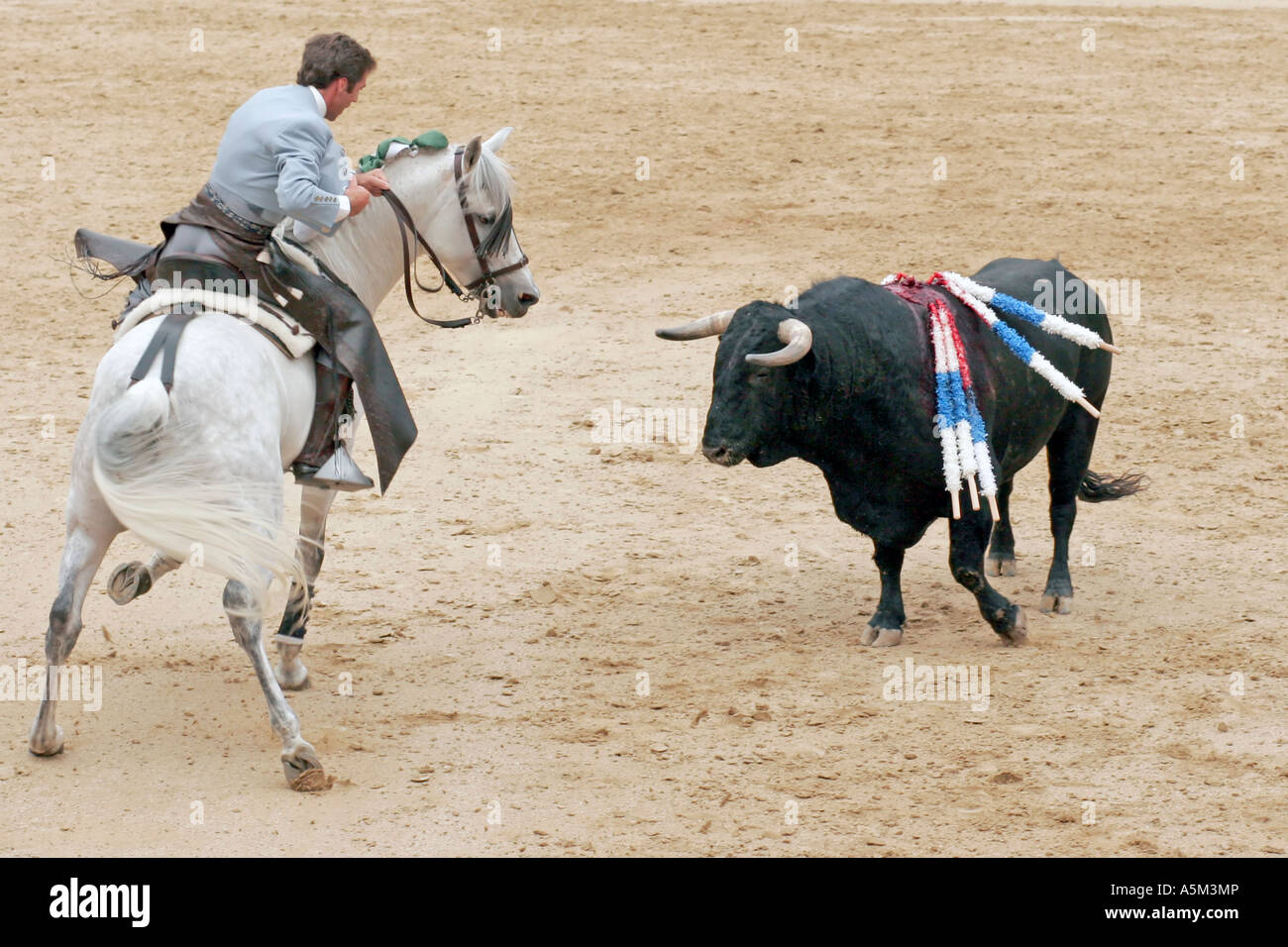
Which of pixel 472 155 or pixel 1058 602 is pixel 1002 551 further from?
pixel 472 155

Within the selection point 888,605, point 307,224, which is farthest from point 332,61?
point 888,605

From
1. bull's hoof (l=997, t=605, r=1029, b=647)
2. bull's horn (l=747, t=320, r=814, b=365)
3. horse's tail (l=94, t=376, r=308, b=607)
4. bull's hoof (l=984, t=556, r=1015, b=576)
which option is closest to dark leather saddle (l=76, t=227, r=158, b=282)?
horse's tail (l=94, t=376, r=308, b=607)

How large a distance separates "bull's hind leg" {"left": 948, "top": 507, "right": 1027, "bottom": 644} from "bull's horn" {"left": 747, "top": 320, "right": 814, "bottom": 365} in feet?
3.46

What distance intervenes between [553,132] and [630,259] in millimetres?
2687

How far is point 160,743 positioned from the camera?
6520 millimetres

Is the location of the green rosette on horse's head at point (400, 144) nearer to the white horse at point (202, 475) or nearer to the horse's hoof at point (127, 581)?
the white horse at point (202, 475)

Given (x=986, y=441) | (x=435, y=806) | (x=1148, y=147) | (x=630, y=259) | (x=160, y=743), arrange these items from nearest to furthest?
(x=435, y=806) < (x=160, y=743) < (x=986, y=441) < (x=630, y=259) < (x=1148, y=147)

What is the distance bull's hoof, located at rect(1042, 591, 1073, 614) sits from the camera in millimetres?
7832

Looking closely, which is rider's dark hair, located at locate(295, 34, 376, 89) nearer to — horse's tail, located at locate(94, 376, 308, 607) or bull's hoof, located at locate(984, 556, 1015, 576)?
horse's tail, located at locate(94, 376, 308, 607)

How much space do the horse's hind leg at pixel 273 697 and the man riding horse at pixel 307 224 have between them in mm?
778

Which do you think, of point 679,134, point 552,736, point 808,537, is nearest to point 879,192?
point 679,134

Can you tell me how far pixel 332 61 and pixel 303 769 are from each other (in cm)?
260

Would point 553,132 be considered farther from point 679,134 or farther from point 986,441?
point 986,441

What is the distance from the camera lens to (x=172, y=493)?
18.8 ft
